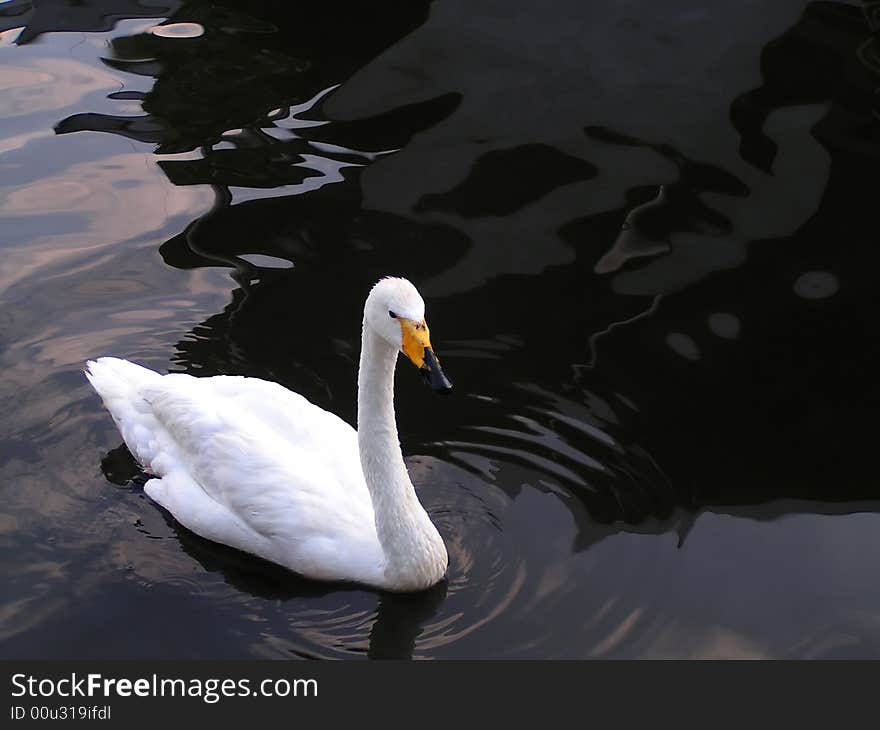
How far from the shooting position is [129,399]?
7590 millimetres

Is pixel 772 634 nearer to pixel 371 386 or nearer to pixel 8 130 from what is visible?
pixel 371 386

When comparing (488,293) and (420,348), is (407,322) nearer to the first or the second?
(420,348)

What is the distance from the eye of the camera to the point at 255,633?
20.2 ft

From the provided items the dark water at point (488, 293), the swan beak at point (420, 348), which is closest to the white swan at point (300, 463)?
the swan beak at point (420, 348)

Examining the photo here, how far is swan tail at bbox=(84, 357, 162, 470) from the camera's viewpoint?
292 inches

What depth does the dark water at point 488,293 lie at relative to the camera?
642cm

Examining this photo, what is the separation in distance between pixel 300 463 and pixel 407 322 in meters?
1.21

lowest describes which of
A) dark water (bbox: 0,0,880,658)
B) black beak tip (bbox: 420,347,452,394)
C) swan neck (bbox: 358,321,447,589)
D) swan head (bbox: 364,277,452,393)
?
dark water (bbox: 0,0,880,658)

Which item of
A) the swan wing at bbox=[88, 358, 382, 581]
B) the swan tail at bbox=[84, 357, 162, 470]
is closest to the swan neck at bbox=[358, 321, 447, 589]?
the swan wing at bbox=[88, 358, 382, 581]

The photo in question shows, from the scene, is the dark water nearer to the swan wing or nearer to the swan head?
the swan wing

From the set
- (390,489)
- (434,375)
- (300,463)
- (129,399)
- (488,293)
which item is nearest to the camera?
(434,375)

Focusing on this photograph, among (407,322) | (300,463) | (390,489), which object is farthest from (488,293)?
(407,322)

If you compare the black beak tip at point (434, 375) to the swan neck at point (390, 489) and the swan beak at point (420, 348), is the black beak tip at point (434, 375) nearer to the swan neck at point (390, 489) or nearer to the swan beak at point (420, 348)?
the swan beak at point (420, 348)

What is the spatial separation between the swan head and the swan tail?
191 centimetres
